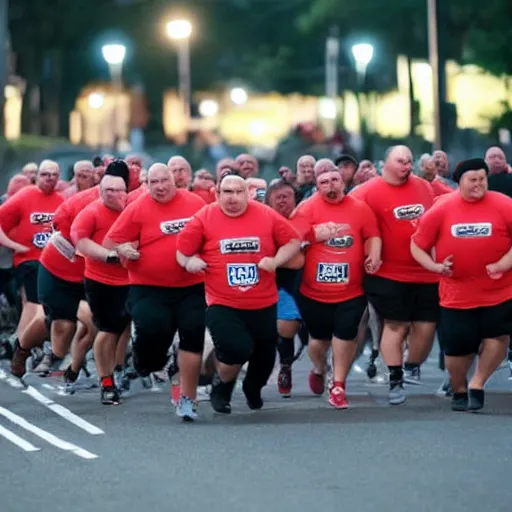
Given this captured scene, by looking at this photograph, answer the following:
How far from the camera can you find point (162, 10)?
66.9 meters

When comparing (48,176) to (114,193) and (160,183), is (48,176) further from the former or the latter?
(160,183)

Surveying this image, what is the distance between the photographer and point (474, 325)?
16.0 metres

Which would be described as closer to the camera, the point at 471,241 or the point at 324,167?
the point at 471,241

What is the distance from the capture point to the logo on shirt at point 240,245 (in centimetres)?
1558

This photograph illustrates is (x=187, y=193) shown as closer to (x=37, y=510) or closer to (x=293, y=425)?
(x=293, y=425)

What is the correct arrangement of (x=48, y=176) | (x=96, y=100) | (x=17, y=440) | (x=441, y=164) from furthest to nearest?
1. (x=96, y=100)
2. (x=441, y=164)
3. (x=48, y=176)
4. (x=17, y=440)

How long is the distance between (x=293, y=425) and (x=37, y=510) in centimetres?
432

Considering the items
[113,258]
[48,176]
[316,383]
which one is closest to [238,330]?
[113,258]

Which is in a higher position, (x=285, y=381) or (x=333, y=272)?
(x=333, y=272)

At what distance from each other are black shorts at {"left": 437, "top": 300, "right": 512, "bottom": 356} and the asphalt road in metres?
0.51

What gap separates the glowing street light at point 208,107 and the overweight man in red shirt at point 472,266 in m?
93.0

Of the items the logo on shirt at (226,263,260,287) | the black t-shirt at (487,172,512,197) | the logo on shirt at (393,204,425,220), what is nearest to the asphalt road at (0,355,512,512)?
the logo on shirt at (226,263,260,287)

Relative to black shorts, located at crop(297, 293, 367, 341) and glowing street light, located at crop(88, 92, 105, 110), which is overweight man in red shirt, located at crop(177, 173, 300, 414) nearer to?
black shorts, located at crop(297, 293, 367, 341)

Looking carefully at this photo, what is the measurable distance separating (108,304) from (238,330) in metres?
1.96
